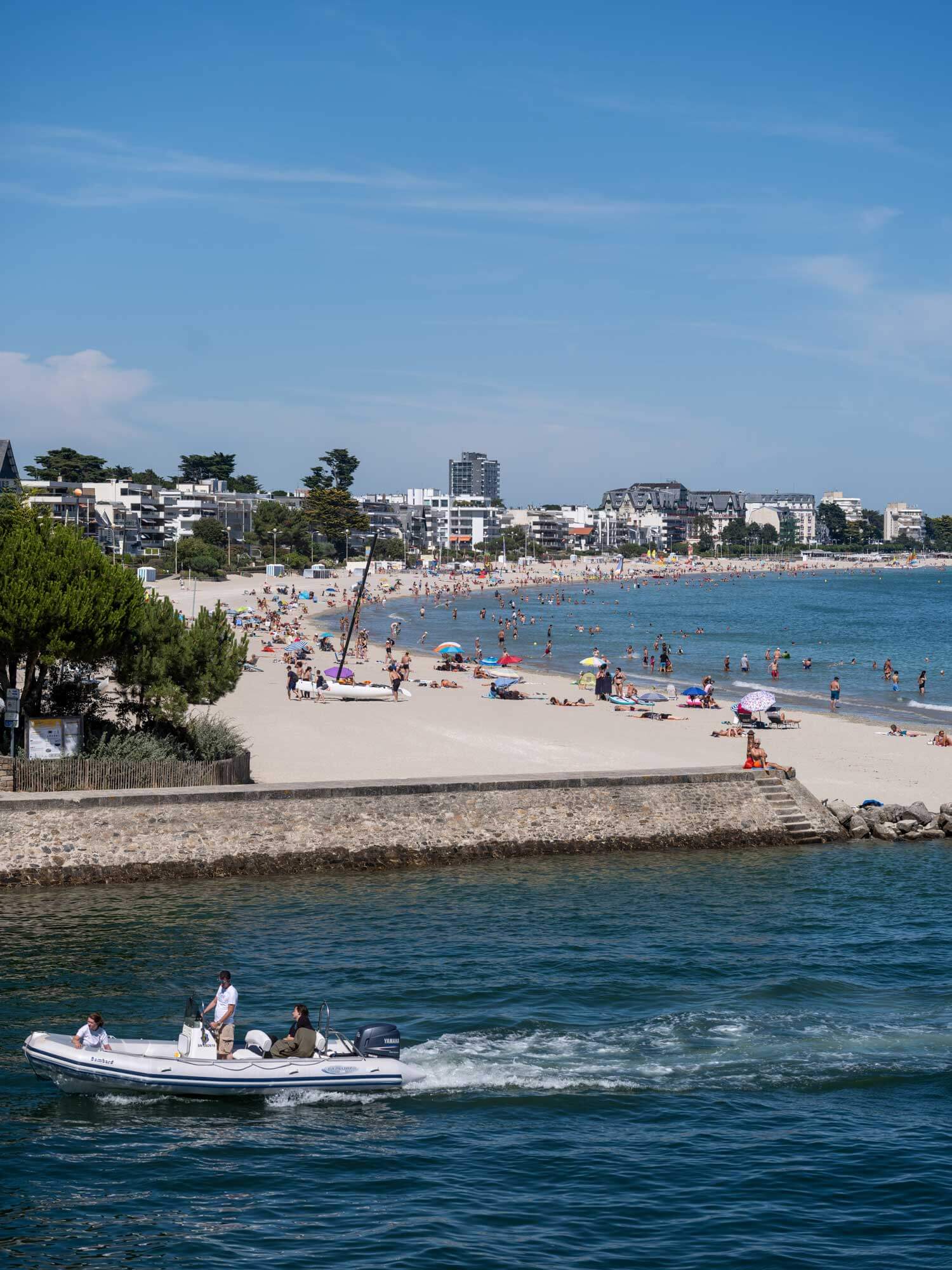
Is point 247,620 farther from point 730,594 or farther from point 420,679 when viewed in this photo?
point 730,594

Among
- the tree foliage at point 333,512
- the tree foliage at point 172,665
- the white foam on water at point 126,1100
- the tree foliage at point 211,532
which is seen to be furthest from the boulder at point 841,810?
the tree foliage at point 333,512

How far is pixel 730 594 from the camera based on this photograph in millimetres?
168125

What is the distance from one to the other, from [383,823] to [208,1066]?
11755 millimetres

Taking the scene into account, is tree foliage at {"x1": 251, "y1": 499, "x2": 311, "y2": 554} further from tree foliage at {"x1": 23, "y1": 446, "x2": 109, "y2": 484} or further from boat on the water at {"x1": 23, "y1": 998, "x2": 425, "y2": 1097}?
boat on the water at {"x1": 23, "y1": 998, "x2": 425, "y2": 1097}

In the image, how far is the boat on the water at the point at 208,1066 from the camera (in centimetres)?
1691

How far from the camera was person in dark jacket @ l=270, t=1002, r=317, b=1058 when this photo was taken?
1736cm

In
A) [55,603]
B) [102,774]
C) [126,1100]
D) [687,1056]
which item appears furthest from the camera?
[55,603]

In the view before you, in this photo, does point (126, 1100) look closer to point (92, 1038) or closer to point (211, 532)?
point (92, 1038)

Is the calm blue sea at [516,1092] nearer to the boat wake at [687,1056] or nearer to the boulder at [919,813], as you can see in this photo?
the boat wake at [687,1056]

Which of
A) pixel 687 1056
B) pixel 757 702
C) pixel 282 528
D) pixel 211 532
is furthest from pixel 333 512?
pixel 687 1056

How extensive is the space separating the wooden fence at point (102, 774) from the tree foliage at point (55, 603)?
284cm

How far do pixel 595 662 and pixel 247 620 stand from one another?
3575cm

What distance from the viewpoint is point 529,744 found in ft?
130

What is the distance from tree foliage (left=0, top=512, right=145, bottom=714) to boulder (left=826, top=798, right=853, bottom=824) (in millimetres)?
17667
